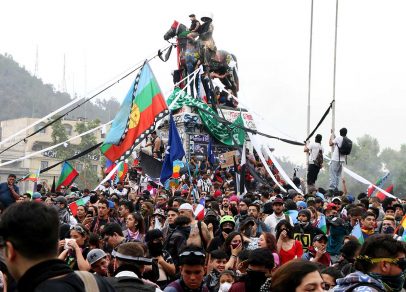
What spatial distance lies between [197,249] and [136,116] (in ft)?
37.6

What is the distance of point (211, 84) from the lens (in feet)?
92.2

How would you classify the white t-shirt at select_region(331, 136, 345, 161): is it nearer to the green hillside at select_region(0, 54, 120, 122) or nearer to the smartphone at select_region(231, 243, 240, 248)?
the smartphone at select_region(231, 243, 240, 248)

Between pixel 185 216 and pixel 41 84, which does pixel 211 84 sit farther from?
pixel 41 84

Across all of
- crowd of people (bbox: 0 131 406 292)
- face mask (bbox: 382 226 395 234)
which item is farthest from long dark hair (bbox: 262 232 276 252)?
face mask (bbox: 382 226 395 234)

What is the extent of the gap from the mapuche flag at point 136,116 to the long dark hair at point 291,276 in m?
12.5

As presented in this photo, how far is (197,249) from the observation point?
6543 millimetres

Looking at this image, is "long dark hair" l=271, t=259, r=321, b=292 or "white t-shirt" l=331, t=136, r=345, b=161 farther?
"white t-shirt" l=331, t=136, r=345, b=161

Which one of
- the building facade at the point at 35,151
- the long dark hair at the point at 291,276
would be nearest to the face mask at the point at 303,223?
the long dark hair at the point at 291,276

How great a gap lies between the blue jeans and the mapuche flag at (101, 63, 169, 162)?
179 inches

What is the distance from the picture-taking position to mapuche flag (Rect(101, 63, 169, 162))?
1714 centimetres

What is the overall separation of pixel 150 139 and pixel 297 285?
22.3 meters

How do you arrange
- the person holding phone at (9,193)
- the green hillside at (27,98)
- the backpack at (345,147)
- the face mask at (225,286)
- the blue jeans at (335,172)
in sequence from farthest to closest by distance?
the green hillside at (27,98)
the blue jeans at (335,172)
the backpack at (345,147)
the person holding phone at (9,193)
the face mask at (225,286)

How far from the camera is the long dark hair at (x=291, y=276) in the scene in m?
4.47

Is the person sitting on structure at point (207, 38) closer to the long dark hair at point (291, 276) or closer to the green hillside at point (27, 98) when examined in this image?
the long dark hair at point (291, 276)
